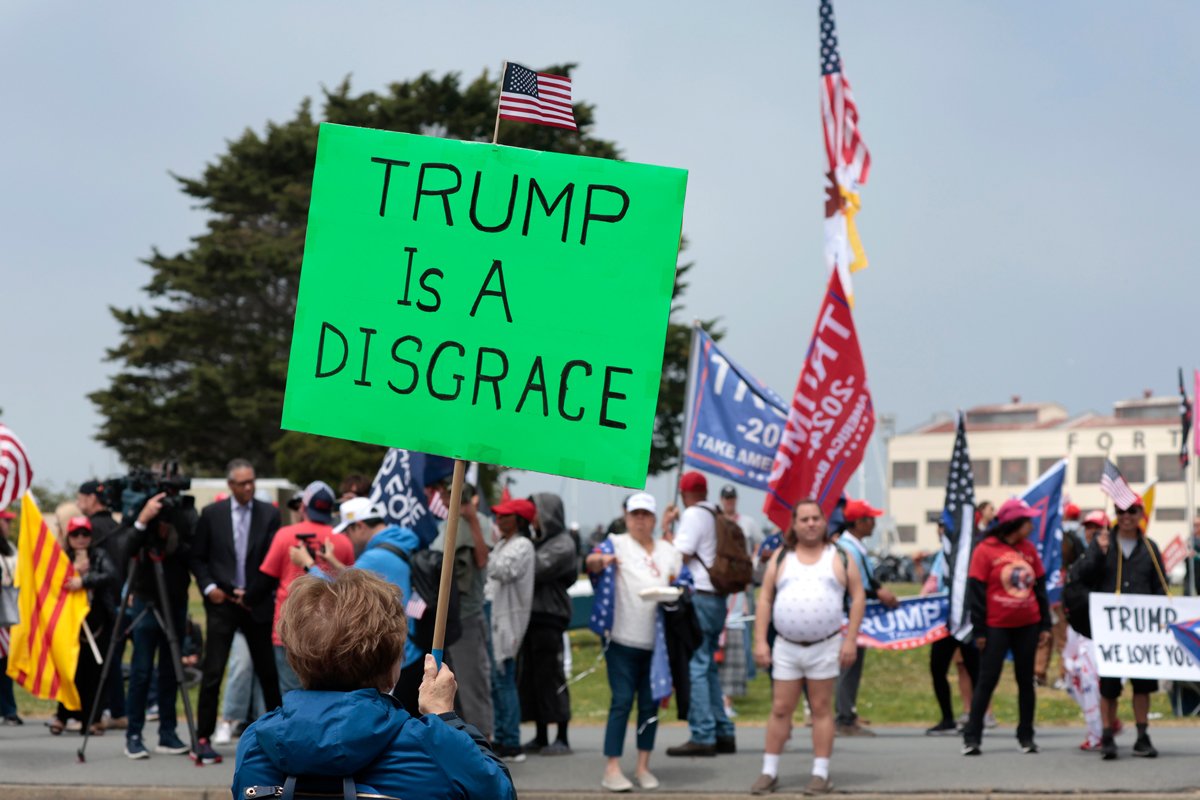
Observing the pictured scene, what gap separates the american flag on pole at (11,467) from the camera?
1238 cm

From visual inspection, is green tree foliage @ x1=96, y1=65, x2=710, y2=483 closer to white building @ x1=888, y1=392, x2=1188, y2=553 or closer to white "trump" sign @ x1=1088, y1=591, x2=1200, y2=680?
white "trump" sign @ x1=1088, y1=591, x2=1200, y2=680

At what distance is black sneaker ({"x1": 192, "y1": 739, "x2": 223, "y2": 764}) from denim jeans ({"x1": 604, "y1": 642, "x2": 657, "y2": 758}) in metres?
2.89

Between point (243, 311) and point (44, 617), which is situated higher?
point (243, 311)

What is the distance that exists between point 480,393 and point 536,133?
44114 mm

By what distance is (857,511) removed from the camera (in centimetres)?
1431

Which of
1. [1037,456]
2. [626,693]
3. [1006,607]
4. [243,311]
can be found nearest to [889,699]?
[1006,607]

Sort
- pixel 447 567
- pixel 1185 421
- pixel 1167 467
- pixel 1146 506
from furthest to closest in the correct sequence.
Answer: pixel 1167 467 < pixel 1185 421 < pixel 1146 506 < pixel 447 567

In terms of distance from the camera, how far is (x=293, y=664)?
3.64 metres

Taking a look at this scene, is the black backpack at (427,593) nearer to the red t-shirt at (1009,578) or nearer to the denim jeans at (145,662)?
the denim jeans at (145,662)

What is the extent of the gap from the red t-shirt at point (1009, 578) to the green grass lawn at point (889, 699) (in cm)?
388

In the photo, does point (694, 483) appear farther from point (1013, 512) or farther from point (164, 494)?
point (164, 494)

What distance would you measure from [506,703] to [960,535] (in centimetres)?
398

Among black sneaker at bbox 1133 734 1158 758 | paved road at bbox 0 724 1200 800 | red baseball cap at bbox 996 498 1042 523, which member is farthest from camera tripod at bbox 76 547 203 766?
black sneaker at bbox 1133 734 1158 758

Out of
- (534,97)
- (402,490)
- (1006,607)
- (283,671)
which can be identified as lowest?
(283,671)
